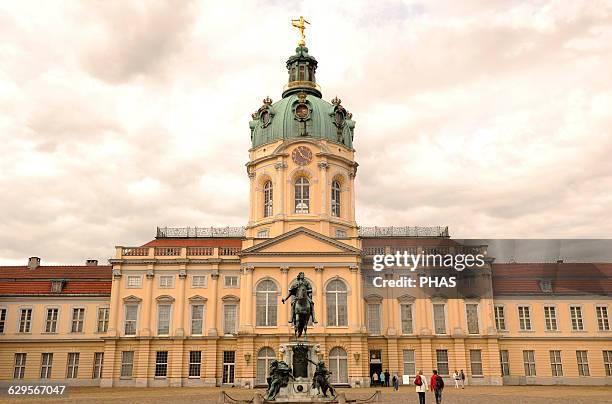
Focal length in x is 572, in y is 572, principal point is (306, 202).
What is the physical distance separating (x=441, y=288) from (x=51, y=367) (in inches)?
1423

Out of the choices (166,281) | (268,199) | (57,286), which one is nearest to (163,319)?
(166,281)

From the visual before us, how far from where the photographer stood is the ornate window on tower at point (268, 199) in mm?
54094

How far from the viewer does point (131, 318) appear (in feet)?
167

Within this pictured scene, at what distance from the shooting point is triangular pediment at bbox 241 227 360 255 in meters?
48.7

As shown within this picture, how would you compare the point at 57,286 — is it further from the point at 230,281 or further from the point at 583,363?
the point at 583,363

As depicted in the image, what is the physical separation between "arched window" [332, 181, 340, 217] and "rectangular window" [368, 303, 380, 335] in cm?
920

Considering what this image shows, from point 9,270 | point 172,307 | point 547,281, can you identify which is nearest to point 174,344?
point 172,307

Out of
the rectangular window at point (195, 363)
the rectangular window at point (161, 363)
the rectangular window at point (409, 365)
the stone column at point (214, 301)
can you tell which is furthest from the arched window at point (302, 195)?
the rectangular window at point (161, 363)

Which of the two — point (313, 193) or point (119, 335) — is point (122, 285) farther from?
point (313, 193)

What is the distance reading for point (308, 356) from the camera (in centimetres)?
2714

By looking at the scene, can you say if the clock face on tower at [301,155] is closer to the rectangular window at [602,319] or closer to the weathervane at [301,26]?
the weathervane at [301,26]

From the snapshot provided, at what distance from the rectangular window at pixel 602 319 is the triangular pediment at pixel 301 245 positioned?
23.9m

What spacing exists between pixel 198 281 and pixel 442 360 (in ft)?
74.8

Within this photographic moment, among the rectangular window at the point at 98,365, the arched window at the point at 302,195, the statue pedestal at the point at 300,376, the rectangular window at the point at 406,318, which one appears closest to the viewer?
the statue pedestal at the point at 300,376
